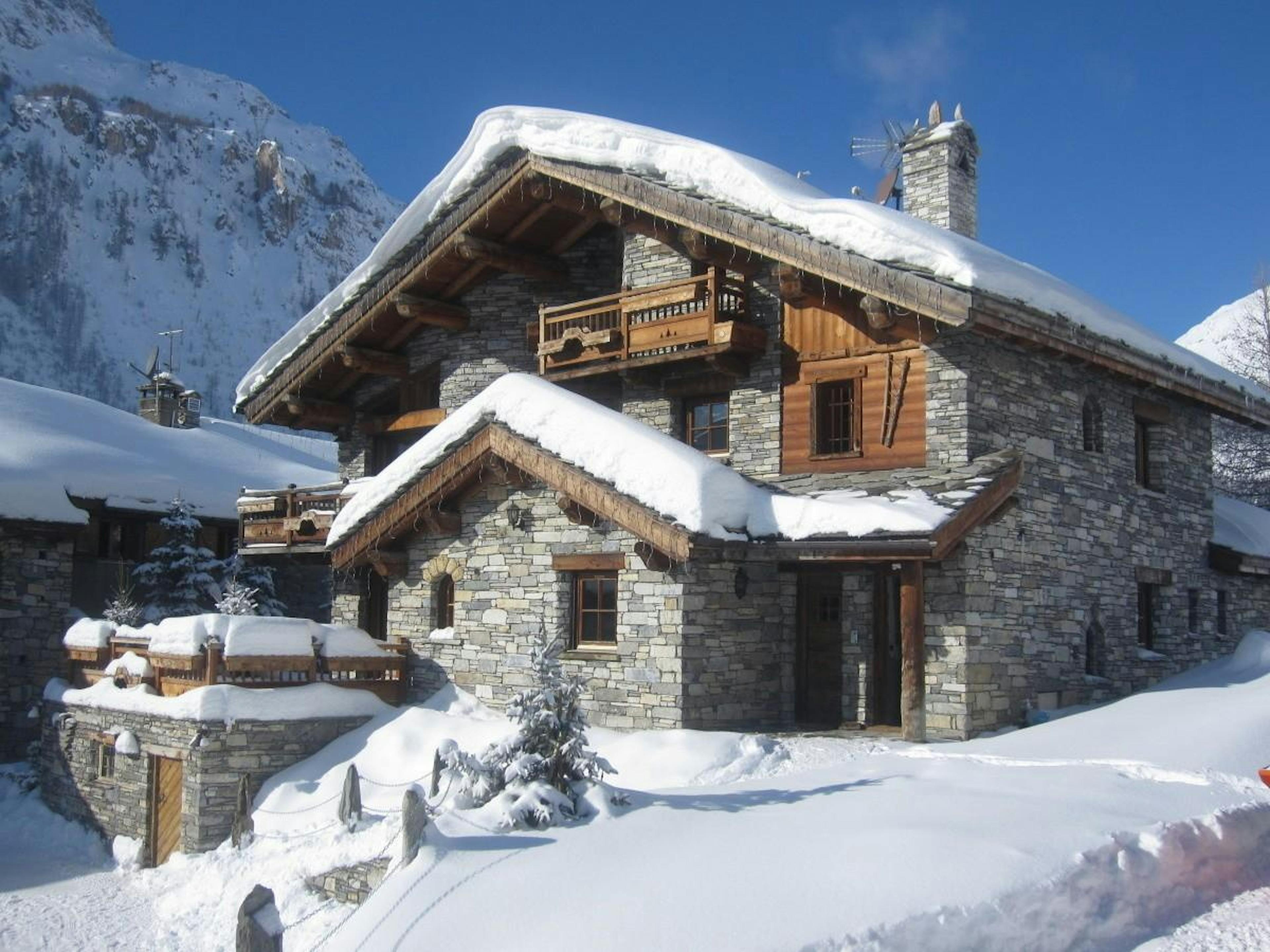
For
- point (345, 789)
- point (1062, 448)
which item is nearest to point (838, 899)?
point (345, 789)

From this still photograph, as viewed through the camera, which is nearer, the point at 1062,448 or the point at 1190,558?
the point at 1062,448

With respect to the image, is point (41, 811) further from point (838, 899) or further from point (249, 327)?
point (249, 327)

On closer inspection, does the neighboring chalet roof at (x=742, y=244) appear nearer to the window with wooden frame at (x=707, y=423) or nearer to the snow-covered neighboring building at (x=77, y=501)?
the window with wooden frame at (x=707, y=423)

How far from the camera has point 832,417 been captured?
1594 centimetres

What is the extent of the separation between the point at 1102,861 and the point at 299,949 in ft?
24.0

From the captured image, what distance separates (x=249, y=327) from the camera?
330 ft

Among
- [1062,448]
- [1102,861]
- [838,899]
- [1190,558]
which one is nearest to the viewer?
[838,899]

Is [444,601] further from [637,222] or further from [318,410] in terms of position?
[318,410]

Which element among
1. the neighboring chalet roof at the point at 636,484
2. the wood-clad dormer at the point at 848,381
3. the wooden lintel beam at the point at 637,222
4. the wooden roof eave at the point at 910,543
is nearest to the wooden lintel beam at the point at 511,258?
the wooden lintel beam at the point at 637,222

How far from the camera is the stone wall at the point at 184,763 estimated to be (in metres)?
14.4

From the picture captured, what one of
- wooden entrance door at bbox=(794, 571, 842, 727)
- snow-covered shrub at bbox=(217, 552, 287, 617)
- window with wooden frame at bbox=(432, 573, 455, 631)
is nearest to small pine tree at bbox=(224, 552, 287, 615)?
snow-covered shrub at bbox=(217, 552, 287, 617)

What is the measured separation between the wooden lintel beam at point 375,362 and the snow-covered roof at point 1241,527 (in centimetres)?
1446

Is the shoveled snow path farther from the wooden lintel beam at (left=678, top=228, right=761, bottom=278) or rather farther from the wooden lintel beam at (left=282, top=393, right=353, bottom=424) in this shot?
the wooden lintel beam at (left=678, top=228, right=761, bottom=278)

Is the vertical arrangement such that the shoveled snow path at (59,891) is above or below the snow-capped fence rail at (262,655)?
below
